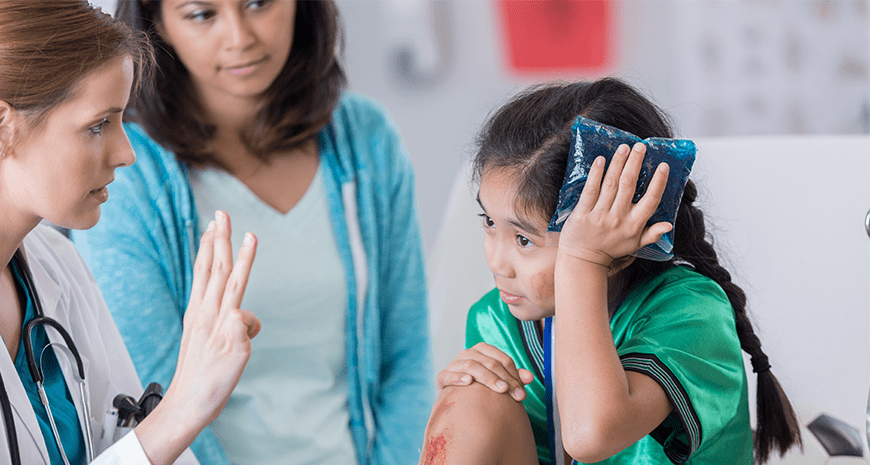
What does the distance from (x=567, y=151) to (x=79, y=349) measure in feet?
2.25

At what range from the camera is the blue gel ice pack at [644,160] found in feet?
2.48

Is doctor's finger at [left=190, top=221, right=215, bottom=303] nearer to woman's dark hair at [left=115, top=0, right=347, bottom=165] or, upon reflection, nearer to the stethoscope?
the stethoscope

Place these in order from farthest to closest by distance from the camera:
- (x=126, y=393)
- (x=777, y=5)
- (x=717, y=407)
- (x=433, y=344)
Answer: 1. (x=777, y=5)
2. (x=433, y=344)
3. (x=126, y=393)
4. (x=717, y=407)

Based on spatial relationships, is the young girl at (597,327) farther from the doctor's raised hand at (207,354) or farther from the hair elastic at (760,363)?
the doctor's raised hand at (207,354)

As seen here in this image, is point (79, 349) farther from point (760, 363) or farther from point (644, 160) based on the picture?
point (760, 363)

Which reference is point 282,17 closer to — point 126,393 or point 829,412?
point 126,393

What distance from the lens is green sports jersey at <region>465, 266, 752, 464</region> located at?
2.62 ft

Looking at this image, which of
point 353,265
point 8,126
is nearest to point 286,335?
point 353,265

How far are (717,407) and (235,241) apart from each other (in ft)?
2.73

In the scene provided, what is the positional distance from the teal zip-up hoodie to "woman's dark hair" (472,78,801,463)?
18.2 inches

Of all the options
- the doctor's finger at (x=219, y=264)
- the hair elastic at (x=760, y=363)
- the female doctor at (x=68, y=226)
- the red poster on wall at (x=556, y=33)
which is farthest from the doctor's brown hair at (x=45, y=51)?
the red poster on wall at (x=556, y=33)

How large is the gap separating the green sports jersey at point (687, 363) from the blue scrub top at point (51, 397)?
0.60 m

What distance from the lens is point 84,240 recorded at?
1.25 m

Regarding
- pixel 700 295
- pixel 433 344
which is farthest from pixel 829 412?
pixel 433 344
